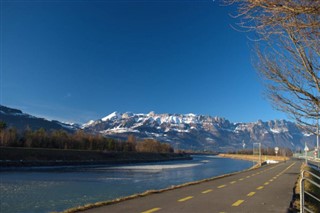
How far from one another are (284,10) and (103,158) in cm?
11560

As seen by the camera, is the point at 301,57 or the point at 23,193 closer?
the point at 301,57

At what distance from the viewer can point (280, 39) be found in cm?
862

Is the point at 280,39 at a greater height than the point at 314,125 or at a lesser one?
greater

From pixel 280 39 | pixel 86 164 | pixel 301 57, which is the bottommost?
pixel 86 164

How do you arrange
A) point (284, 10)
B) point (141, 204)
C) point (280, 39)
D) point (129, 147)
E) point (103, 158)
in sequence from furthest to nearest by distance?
point (129, 147)
point (103, 158)
point (141, 204)
point (280, 39)
point (284, 10)

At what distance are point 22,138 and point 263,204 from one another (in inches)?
4652

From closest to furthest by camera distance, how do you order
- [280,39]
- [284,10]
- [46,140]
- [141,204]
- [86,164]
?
[284,10] < [280,39] < [141,204] < [86,164] < [46,140]

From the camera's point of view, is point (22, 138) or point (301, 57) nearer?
point (301, 57)

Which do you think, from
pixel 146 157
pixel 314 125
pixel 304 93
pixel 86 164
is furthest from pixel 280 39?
pixel 146 157

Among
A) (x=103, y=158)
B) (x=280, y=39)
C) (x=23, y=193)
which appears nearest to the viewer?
(x=280, y=39)

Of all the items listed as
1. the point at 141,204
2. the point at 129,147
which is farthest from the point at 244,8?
the point at 129,147

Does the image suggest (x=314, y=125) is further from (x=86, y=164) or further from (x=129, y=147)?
(x=129, y=147)

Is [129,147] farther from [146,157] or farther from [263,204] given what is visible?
[263,204]

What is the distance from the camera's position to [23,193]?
29.6 meters
